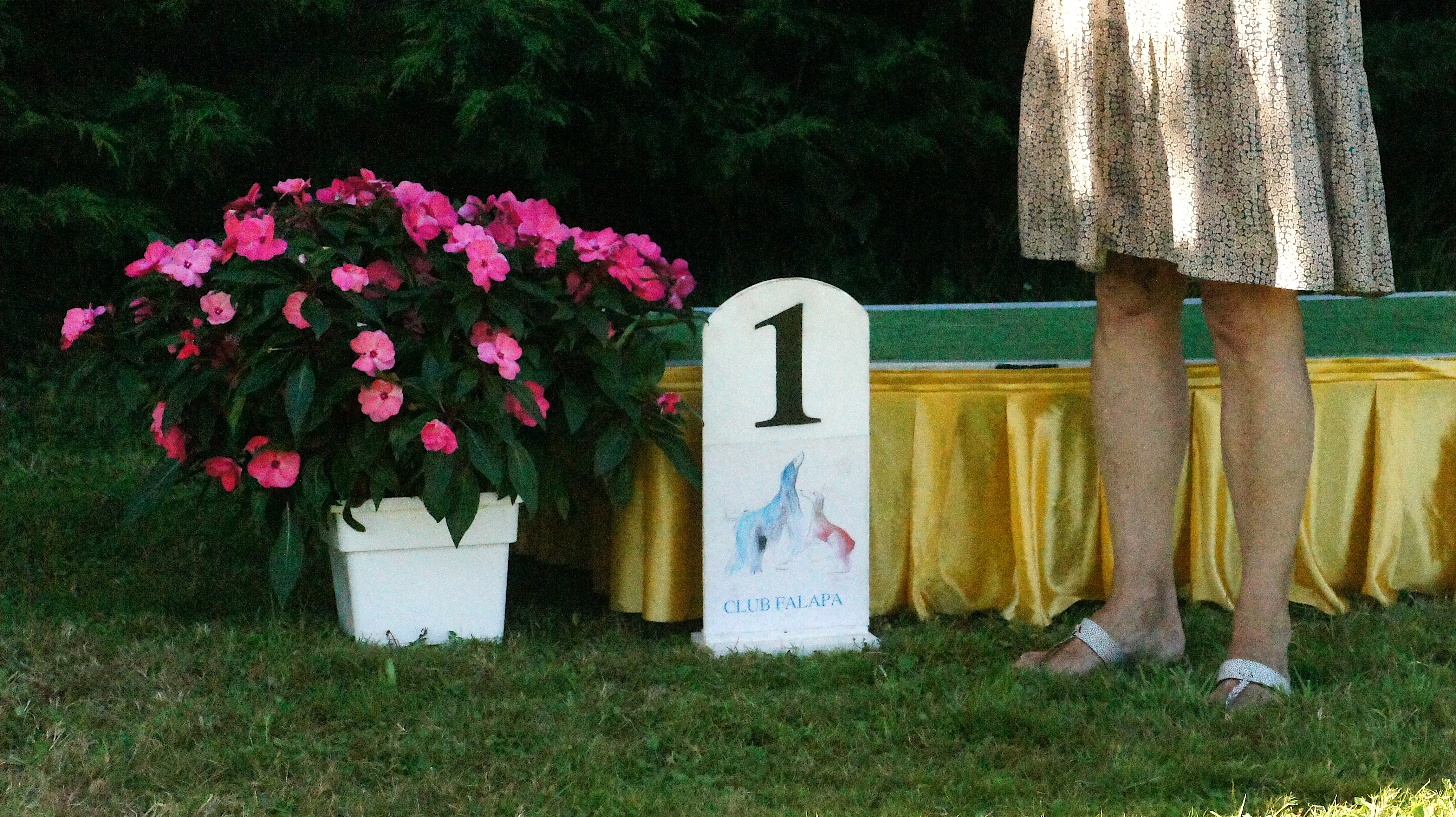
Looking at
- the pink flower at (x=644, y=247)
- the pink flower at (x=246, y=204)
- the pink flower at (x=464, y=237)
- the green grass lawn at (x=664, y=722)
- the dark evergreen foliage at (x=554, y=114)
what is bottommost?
the green grass lawn at (x=664, y=722)

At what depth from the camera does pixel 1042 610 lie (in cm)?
215

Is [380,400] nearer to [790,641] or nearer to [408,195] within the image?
[408,195]

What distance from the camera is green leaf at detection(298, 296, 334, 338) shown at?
1766 mm

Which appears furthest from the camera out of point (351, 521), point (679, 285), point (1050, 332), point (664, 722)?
point (1050, 332)

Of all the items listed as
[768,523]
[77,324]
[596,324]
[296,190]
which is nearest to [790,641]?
[768,523]

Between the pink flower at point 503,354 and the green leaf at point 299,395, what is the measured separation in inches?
9.1

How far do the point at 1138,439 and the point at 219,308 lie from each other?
1291 millimetres

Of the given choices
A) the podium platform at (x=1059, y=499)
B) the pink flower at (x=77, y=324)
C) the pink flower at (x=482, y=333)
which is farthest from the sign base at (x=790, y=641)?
the pink flower at (x=77, y=324)

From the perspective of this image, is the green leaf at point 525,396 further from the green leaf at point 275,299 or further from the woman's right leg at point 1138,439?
the woman's right leg at point 1138,439

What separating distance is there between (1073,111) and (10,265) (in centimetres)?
346

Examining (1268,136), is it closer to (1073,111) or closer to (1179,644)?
(1073,111)

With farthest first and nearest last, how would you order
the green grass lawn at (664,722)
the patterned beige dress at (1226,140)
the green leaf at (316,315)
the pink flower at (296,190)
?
the pink flower at (296,190)
the green leaf at (316,315)
the patterned beige dress at (1226,140)
the green grass lawn at (664,722)

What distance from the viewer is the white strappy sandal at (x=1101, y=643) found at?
183cm

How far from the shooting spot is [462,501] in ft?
6.13
